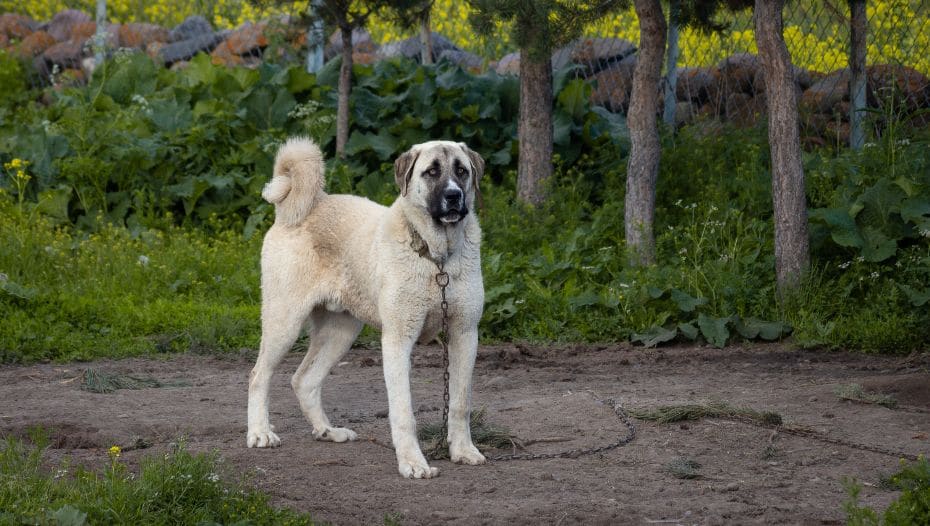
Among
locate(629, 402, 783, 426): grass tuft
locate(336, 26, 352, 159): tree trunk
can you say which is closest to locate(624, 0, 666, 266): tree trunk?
locate(336, 26, 352, 159): tree trunk

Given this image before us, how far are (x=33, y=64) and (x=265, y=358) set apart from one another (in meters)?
11.6

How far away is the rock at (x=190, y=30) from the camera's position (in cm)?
1669

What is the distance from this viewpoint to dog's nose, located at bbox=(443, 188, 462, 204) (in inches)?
210

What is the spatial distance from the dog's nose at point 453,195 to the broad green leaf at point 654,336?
3.85 metres

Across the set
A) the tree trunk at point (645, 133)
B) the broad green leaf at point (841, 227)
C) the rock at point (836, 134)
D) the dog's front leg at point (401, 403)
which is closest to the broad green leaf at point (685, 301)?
the tree trunk at point (645, 133)

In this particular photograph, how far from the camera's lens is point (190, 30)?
16766mm

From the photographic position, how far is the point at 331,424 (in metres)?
6.60

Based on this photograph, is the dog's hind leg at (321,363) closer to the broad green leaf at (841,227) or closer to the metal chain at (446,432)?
the metal chain at (446,432)

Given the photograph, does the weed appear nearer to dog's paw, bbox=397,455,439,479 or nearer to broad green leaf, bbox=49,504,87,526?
dog's paw, bbox=397,455,439,479

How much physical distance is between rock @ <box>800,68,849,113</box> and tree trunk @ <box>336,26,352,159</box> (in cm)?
444

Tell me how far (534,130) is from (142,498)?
272 inches

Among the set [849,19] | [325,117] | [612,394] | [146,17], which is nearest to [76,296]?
[325,117]

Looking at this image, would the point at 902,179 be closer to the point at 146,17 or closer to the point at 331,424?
the point at 331,424

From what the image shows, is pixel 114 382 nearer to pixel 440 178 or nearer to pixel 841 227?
pixel 440 178
